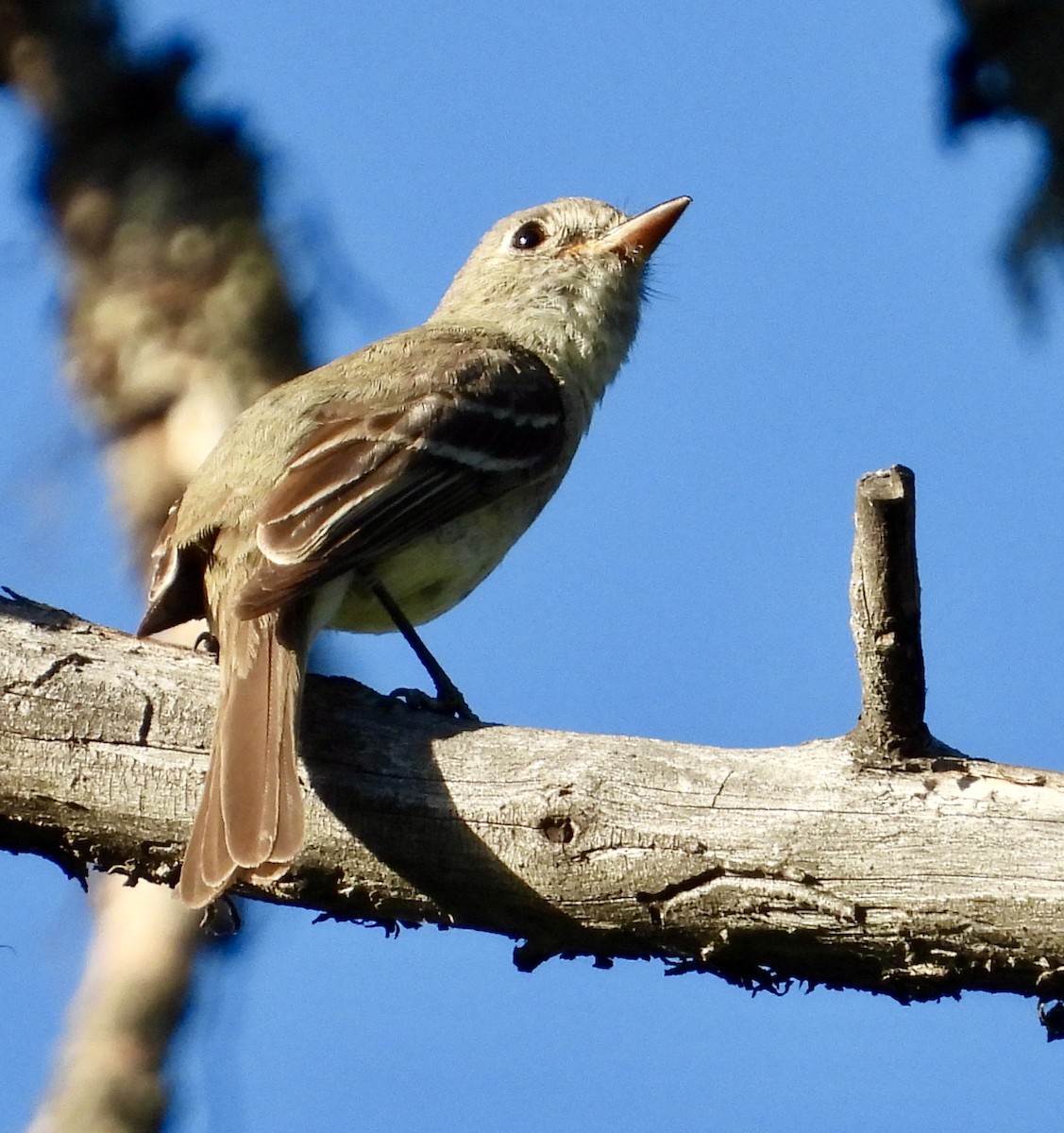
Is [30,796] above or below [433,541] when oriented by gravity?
below

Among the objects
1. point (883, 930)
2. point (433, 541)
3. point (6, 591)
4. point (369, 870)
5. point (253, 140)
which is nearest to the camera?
point (883, 930)

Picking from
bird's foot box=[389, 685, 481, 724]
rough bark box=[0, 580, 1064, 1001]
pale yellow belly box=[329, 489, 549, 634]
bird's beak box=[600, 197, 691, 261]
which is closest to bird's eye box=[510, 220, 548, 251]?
bird's beak box=[600, 197, 691, 261]

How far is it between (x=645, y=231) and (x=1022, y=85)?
62.9 inches

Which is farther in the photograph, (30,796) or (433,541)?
(433,541)

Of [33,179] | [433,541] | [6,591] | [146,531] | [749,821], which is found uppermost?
[33,179]

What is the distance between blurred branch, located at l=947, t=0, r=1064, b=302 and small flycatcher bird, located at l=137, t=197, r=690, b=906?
1.21 metres

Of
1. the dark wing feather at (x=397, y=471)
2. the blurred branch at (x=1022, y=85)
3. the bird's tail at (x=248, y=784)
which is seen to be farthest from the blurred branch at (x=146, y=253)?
the bird's tail at (x=248, y=784)

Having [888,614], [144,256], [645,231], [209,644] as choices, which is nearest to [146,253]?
[144,256]

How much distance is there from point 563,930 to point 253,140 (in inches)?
233

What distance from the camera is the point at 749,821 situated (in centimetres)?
419

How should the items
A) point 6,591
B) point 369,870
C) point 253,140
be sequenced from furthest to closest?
1. point 253,140
2. point 6,591
3. point 369,870

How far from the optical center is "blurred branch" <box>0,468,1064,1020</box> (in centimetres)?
400

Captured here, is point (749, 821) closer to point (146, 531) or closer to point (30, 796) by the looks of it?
point (30, 796)

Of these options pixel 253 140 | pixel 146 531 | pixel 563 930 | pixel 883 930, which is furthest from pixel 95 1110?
pixel 253 140
